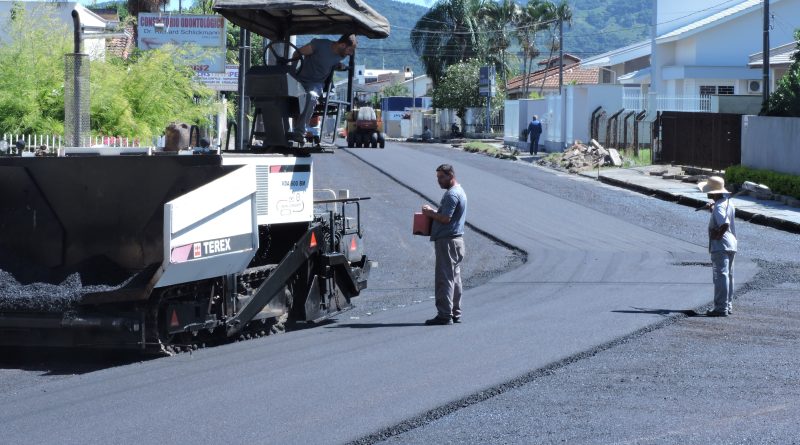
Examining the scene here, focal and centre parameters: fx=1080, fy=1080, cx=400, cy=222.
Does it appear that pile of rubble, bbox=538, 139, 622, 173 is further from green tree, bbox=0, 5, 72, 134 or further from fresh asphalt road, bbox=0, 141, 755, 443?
fresh asphalt road, bbox=0, 141, 755, 443

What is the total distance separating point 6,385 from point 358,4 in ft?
19.1

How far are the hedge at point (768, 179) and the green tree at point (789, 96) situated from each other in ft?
6.10

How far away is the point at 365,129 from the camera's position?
190 ft

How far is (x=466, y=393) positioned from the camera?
8.62 metres

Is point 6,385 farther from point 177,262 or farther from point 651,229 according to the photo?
point 651,229

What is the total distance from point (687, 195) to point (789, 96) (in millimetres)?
4089

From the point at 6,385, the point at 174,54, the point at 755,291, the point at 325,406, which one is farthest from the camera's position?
the point at 174,54

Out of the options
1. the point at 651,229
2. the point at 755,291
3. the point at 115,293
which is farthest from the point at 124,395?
the point at 651,229

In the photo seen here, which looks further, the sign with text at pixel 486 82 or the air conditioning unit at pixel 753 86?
the sign with text at pixel 486 82

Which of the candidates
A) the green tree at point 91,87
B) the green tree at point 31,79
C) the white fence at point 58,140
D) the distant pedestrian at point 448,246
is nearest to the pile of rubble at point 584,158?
the green tree at point 91,87

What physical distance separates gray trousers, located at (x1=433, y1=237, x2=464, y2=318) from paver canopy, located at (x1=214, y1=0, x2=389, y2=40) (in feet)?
8.55

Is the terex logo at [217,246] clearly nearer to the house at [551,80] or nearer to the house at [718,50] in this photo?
the house at [718,50]

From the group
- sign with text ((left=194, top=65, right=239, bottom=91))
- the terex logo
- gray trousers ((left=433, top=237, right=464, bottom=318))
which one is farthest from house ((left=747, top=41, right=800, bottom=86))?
the terex logo

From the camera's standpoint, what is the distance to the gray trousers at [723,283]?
12.6 metres
